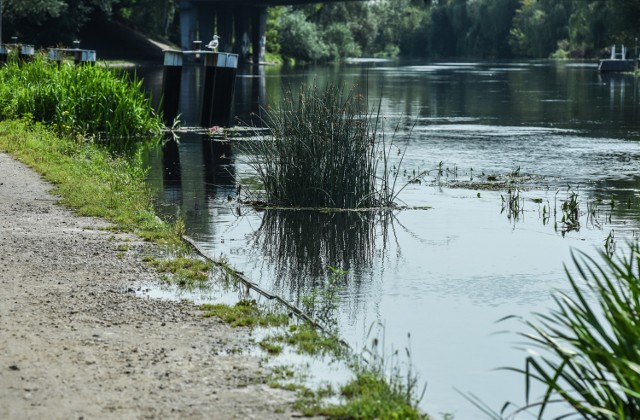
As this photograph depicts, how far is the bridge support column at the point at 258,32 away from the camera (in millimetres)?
84688

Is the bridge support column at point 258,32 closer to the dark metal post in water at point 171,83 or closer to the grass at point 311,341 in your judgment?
the dark metal post in water at point 171,83

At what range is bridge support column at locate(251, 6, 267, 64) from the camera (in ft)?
278

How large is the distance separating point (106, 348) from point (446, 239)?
571 cm

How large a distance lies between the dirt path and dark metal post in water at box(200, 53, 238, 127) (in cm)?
1332

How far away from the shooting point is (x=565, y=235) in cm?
1206

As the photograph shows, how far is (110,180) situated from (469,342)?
7.20 metres

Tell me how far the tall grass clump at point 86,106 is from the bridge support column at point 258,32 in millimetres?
63348

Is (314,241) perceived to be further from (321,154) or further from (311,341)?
(311,341)

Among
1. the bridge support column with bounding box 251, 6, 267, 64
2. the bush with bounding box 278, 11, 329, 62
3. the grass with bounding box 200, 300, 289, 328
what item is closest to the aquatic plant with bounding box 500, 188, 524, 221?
the grass with bounding box 200, 300, 289, 328

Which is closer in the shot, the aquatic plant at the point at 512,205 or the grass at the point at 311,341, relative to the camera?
the grass at the point at 311,341

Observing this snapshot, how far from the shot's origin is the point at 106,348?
22.0ft

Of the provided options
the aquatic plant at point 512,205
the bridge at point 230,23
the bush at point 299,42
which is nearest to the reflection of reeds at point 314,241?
the aquatic plant at point 512,205

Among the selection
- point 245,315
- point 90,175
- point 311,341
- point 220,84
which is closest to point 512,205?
point 90,175

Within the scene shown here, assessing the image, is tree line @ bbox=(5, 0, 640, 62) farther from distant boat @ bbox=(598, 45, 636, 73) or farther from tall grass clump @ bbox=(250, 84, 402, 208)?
tall grass clump @ bbox=(250, 84, 402, 208)
